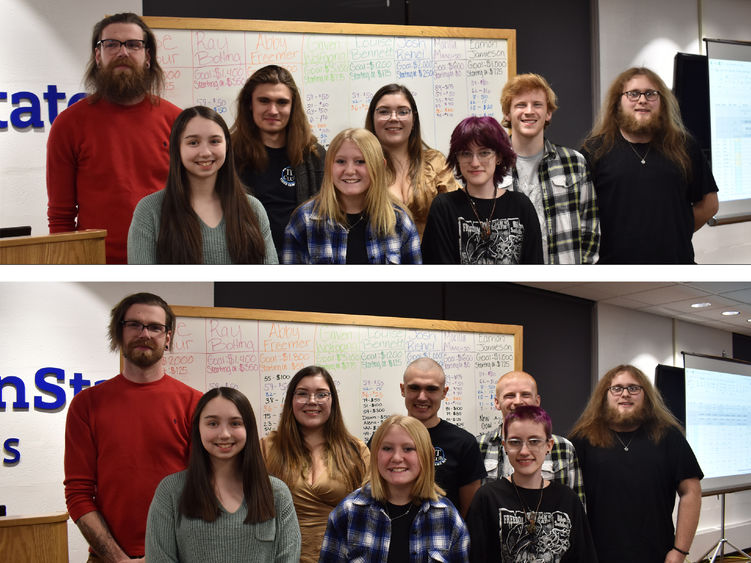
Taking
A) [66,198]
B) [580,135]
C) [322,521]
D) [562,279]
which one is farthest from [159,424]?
[580,135]

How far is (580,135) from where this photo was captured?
399 centimetres

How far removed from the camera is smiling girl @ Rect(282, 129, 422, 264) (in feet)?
8.95

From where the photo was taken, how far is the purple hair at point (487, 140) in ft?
9.00

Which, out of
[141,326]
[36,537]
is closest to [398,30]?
[141,326]

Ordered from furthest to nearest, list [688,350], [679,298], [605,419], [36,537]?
[688,350] → [679,298] → [605,419] → [36,537]

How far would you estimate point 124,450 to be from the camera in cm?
276

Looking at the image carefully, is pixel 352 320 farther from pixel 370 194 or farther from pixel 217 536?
pixel 217 536

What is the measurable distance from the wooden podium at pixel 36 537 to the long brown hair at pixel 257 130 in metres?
1.33

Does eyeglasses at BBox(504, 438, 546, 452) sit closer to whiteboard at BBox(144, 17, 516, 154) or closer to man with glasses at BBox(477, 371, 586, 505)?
man with glasses at BBox(477, 371, 586, 505)

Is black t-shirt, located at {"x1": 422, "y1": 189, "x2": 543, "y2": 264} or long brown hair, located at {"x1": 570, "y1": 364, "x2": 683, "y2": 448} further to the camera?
long brown hair, located at {"x1": 570, "y1": 364, "x2": 683, "y2": 448}

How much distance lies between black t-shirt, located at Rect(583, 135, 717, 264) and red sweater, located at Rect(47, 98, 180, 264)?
59.5 inches

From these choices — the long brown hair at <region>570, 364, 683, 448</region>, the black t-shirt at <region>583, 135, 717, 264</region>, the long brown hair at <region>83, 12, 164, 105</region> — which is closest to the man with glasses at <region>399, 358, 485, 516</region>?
the long brown hair at <region>570, 364, 683, 448</region>

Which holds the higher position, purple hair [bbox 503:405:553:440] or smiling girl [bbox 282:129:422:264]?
smiling girl [bbox 282:129:422:264]

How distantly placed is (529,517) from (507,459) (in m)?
0.41
